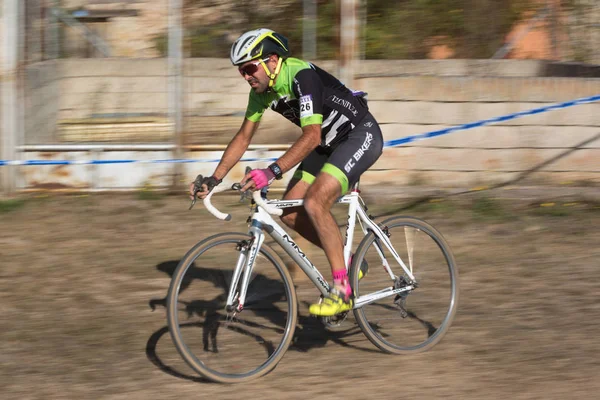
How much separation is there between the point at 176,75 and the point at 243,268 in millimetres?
Answer: 4757

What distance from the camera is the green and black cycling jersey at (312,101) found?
5059mm

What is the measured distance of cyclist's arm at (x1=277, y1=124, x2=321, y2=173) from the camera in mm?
4930

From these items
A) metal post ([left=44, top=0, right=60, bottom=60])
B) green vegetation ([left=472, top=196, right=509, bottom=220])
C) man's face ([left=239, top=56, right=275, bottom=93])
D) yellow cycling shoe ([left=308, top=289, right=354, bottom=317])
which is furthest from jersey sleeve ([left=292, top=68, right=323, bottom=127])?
metal post ([left=44, top=0, right=60, bottom=60])

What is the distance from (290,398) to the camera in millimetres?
4824

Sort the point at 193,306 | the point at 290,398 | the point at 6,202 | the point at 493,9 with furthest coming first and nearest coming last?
the point at 493,9 → the point at 6,202 → the point at 193,306 → the point at 290,398

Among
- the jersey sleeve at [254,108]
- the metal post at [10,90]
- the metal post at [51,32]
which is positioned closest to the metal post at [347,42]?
the metal post at [51,32]

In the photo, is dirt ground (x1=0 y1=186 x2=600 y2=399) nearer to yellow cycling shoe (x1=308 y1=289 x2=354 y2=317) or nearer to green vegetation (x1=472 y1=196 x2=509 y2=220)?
green vegetation (x1=472 y1=196 x2=509 y2=220)

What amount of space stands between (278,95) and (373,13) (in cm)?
427

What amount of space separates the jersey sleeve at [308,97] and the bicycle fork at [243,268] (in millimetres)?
729

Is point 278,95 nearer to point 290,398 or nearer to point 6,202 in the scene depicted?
point 290,398

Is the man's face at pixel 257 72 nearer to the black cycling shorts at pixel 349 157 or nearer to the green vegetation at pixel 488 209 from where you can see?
the black cycling shorts at pixel 349 157

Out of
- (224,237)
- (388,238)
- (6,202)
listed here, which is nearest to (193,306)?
(224,237)

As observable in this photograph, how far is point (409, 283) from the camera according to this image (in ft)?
18.5

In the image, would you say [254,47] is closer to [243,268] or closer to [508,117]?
[243,268]
